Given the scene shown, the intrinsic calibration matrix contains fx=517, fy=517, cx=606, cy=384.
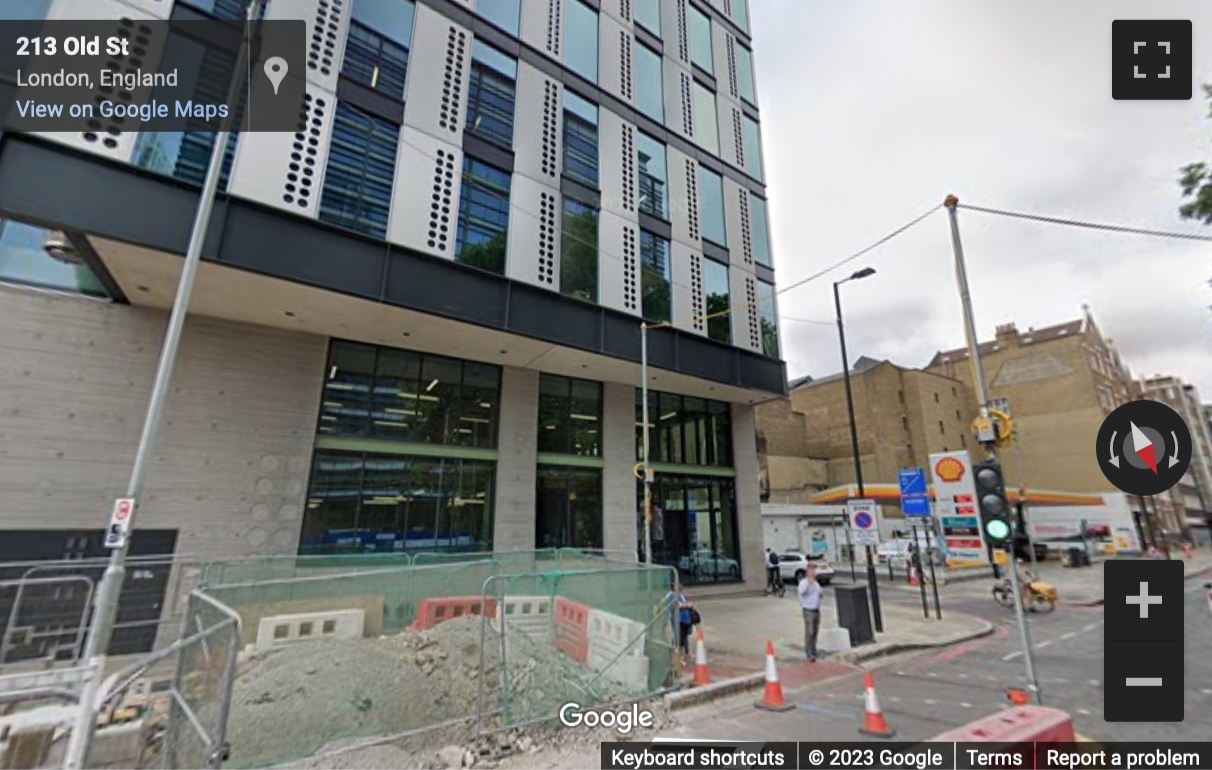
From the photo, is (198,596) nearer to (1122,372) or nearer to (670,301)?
(670,301)

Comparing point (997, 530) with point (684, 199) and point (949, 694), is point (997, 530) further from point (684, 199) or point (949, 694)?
point (684, 199)

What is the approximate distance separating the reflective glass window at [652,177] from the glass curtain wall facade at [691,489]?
22.9 ft

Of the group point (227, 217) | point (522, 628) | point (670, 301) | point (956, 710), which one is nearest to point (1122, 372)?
point (670, 301)

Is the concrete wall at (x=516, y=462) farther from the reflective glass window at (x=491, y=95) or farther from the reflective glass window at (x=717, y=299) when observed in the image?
the reflective glass window at (x=717, y=299)

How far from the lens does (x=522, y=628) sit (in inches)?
344

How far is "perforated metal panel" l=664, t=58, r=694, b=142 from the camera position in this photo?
→ 2086 centimetres

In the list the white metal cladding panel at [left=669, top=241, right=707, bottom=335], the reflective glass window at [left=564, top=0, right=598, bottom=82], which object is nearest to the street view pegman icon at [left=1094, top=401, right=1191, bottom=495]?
the white metal cladding panel at [left=669, top=241, right=707, bottom=335]

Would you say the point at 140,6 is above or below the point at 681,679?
above

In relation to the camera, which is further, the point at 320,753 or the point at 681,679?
the point at 681,679

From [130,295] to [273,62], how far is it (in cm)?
592

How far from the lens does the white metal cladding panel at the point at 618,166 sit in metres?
17.7

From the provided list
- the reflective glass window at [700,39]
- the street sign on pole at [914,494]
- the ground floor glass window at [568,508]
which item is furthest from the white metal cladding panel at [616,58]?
the street sign on pole at [914,494]

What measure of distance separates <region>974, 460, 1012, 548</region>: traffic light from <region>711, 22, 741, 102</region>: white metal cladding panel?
21076 mm

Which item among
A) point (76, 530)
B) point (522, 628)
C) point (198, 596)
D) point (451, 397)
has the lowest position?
point (522, 628)
